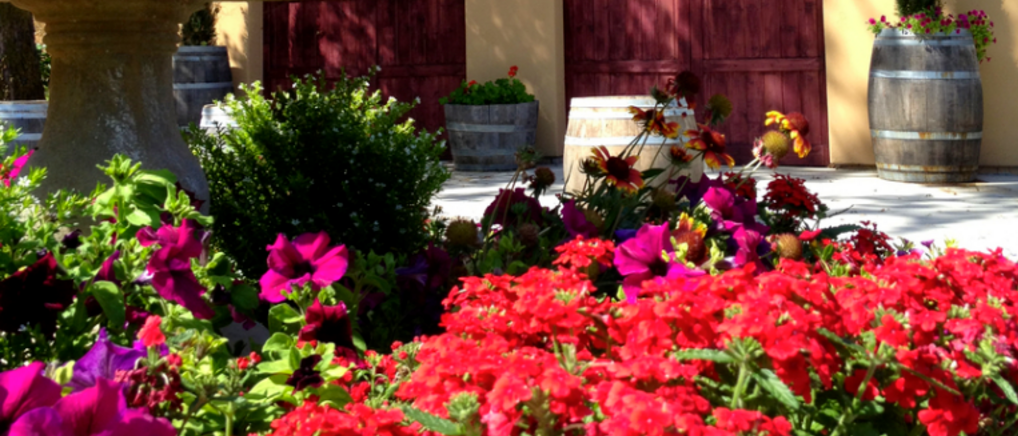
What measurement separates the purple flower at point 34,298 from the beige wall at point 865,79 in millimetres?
7804

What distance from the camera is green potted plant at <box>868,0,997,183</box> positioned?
24.3 ft

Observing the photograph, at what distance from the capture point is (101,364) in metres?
1.29

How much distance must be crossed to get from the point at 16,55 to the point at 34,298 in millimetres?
7010

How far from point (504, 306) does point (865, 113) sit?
7470mm

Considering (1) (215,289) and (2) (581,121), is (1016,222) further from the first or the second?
(1) (215,289)

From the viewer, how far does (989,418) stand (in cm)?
143

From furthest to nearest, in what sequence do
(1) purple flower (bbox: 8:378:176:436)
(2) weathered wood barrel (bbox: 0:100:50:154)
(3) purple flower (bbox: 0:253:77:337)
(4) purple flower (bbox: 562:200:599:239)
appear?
(2) weathered wood barrel (bbox: 0:100:50:154) < (4) purple flower (bbox: 562:200:599:239) < (3) purple flower (bbox: 0:253:77:337) < (1) purple flower (bbox: 8:378:176:436)

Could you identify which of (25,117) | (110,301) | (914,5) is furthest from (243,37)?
(110,301)

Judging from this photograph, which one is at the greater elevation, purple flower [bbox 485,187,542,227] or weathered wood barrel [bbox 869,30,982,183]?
weathered wood barrel [bbox 869,30,982,183]

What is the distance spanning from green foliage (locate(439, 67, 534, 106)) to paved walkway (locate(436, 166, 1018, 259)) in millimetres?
725

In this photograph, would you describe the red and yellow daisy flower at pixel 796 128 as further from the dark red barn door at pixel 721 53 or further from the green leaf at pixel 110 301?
the dark red barn door at pixel 721 53

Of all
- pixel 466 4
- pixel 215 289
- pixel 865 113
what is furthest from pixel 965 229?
pixel 466 4

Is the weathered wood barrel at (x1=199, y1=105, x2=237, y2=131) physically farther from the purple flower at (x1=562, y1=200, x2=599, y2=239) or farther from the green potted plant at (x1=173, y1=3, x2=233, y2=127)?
the green potted plant at (x1=173, y1=3, x2=233, y2=127)

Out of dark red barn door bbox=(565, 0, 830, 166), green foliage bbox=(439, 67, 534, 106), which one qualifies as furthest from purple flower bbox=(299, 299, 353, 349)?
dark red barn door bbox=(565, 0, 830, 166)
